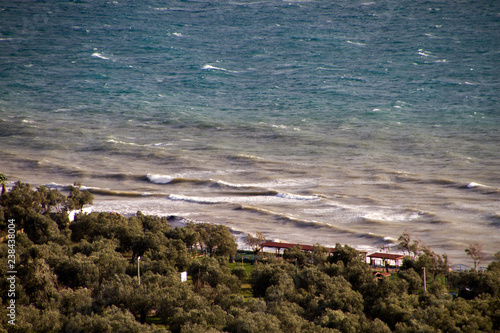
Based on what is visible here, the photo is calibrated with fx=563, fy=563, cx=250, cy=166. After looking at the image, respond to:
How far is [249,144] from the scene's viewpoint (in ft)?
297

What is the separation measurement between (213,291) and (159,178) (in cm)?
4415

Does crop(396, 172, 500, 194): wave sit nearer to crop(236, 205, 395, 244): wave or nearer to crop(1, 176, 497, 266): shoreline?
crop(1, 176, 497, 266): shoreline

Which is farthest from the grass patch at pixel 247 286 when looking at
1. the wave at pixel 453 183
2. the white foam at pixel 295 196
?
the wave at pixel 453 183

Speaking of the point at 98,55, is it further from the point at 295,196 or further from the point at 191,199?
the point at 295,196

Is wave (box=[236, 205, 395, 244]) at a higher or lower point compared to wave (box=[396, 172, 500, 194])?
lower

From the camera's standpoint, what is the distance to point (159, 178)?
73562mm

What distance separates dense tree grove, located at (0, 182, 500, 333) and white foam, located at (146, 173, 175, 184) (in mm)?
31015

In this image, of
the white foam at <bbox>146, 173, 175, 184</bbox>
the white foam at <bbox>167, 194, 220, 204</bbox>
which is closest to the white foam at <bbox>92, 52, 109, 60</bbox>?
the white foam at <bbox>146, 173, 175, 184</bbox>

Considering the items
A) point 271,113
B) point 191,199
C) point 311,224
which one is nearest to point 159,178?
point 191,199

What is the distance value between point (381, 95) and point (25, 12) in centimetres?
12293

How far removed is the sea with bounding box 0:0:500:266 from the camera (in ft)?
198

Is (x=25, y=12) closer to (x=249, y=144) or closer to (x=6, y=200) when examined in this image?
(x=249, y=144)

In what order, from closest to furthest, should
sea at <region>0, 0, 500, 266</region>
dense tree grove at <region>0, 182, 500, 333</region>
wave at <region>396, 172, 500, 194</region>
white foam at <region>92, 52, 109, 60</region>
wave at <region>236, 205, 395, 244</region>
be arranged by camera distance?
1. dense tree grove at <region>0, 182, 500, 333</region>
2. wave at <region>236, 205, 395, 244</region>
3. sea at <region>0, 0, 500, 266</region>
4. wave at <region>396, 172, 500, 194</region>
5. white foam at <region>92, 52, 109, 60</region>

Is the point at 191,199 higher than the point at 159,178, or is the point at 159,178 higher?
the point at 159,178
